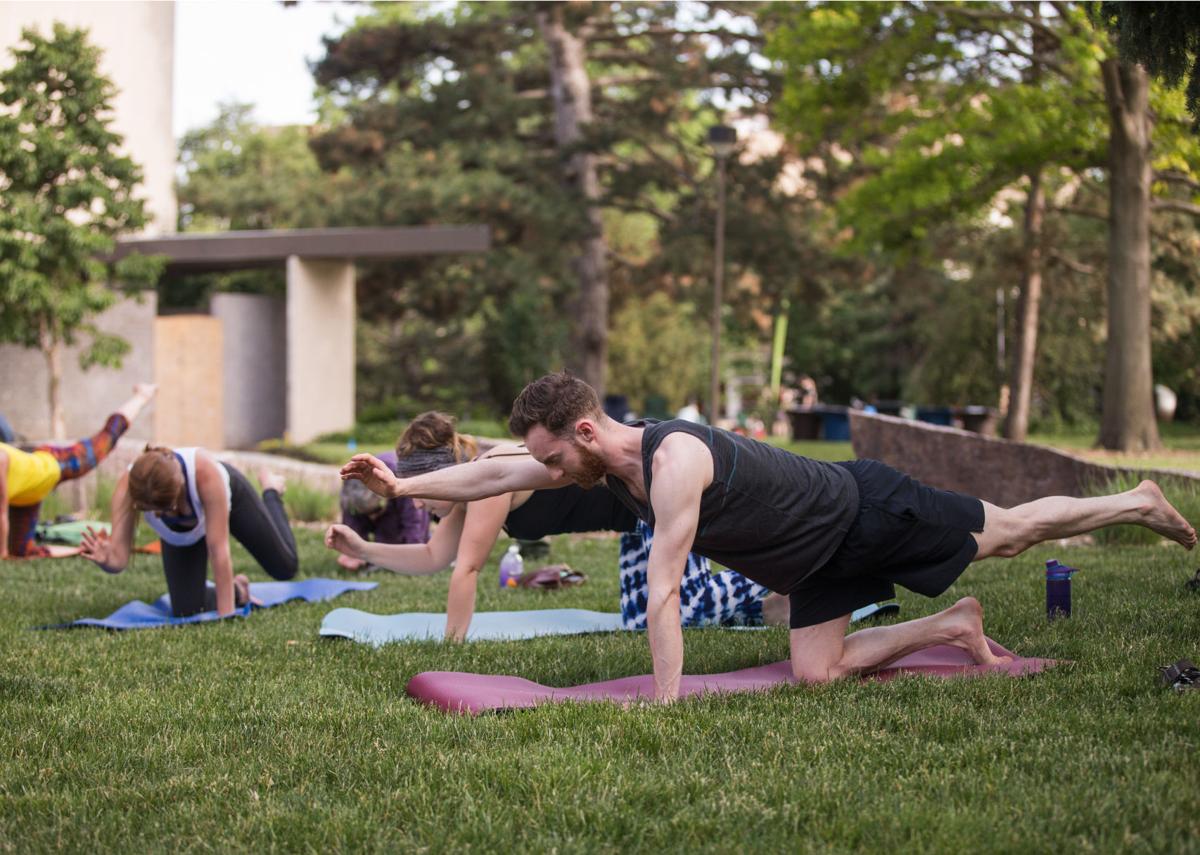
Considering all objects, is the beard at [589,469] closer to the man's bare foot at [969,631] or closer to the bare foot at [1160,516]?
the man's bare foot at [969,631]

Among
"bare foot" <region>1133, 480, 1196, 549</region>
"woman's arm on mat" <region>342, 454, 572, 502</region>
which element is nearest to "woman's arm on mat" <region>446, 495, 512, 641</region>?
"woman's arm on mat" <region>342, 454, 572, 502</region>

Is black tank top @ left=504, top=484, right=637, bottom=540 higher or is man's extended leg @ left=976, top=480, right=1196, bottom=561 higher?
man's extended leg @ left=976, top=480, right=1196, bottom=561

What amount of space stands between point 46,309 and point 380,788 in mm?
16247

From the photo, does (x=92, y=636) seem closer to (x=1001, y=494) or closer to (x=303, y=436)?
(x=1001, y=494)

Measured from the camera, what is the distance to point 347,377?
85.4 feet

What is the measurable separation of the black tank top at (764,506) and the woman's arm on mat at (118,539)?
13.2 ft

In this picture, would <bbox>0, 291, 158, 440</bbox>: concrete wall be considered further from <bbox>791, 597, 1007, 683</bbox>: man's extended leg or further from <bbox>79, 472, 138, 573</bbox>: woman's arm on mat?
<bbox>791, 597, 1007, 683</bbox>: man's extended leg

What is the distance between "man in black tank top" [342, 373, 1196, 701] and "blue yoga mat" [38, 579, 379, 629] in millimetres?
2882

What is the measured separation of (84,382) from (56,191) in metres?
6.40

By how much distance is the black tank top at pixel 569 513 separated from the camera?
266 inches

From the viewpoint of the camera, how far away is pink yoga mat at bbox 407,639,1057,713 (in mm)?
4883

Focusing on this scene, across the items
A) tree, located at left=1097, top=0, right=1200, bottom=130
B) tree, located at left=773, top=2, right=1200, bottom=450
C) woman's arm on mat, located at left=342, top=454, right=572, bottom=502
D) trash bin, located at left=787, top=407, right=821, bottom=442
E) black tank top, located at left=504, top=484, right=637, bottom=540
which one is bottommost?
trash bin, located at left=787, top=407, right=821, bottom=442

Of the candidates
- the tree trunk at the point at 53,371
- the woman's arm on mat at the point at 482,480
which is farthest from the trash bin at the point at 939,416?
the woman's arm on mat at the point at 482,480

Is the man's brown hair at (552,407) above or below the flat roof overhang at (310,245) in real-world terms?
below
